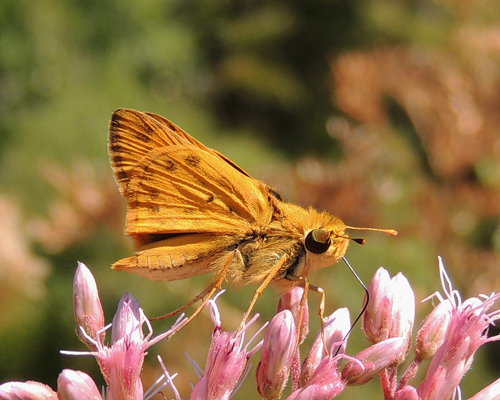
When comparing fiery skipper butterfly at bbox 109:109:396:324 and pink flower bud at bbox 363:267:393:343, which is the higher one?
fiery skipper butterfly at bbox 109:109:396:324

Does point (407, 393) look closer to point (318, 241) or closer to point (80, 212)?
point (318, 241)

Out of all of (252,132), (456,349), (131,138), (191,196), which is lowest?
(252,132)

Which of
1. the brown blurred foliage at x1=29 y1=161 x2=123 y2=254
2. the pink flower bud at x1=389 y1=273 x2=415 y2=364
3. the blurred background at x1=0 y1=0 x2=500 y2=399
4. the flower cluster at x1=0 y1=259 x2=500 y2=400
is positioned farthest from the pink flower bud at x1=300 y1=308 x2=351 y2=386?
the brown blurred foliage at x1=29 y1=161 x2=123 y2=254

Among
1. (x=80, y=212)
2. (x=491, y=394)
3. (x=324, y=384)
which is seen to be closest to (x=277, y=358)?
(x=324, y=384)

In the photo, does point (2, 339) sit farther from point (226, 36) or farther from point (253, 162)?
point (226, 36)

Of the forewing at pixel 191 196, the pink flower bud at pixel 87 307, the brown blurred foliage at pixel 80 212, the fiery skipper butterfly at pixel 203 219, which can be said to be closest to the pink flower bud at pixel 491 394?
the fiery skipper butterfly at pixel 203 219

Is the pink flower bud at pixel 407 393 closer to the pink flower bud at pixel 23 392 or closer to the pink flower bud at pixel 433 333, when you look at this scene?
the pink flower bud at pixel 433 333

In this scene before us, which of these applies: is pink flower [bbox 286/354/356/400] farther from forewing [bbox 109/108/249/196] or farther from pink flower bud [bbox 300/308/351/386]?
forewing [bbox 109/108/249/196]
